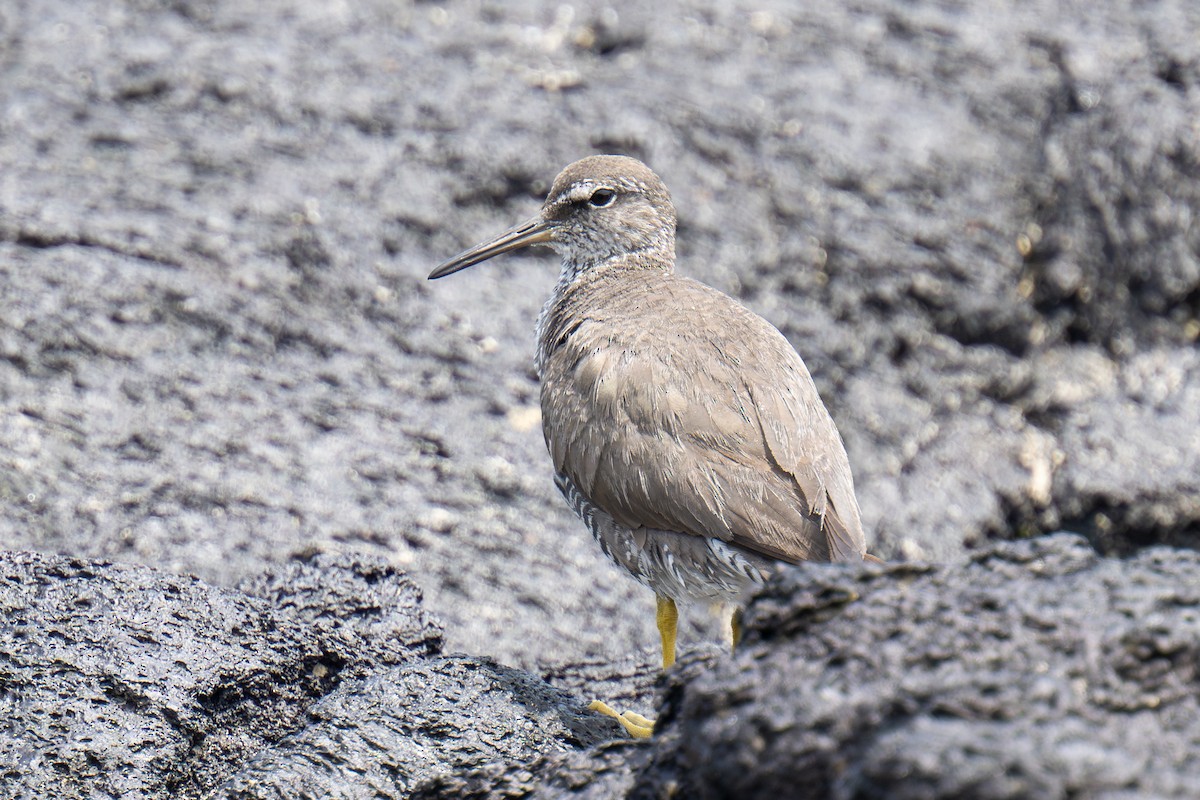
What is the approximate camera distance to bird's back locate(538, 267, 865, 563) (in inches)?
167

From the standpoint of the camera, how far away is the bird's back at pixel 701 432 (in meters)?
4.24

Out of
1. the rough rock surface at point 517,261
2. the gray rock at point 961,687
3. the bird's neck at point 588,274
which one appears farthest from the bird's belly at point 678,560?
the gray rock at point 961,687

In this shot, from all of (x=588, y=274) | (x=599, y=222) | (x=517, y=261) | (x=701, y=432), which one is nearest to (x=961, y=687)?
(x=701, y=432)

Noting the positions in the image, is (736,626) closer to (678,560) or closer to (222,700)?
(678,560)

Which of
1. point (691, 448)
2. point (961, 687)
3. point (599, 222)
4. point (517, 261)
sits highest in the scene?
point (961, 687)

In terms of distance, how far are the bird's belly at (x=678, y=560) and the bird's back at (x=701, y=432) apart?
0.15 ft

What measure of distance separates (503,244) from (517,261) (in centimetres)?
99

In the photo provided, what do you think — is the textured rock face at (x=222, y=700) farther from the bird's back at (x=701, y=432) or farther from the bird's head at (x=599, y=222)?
the bird's head at (x=599, y=222)

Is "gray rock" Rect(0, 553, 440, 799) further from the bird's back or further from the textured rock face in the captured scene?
the bird's back

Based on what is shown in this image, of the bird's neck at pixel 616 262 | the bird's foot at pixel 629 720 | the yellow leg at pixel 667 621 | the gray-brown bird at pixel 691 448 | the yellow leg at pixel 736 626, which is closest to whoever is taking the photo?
the yellow leg at pixel 736 626

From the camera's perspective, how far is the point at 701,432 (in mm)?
4398

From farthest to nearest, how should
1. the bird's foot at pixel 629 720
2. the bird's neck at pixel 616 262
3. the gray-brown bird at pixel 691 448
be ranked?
the bird's neck at pixel 616 262
the gray-brown bird at pixel 691 448
the bird's foot at pixel 629 720

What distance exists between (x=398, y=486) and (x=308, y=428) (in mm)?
488

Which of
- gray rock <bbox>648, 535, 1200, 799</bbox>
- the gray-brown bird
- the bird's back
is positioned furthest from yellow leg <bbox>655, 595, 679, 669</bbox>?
gray rock <bbox>648, 535, 1200, 799</bbox>
